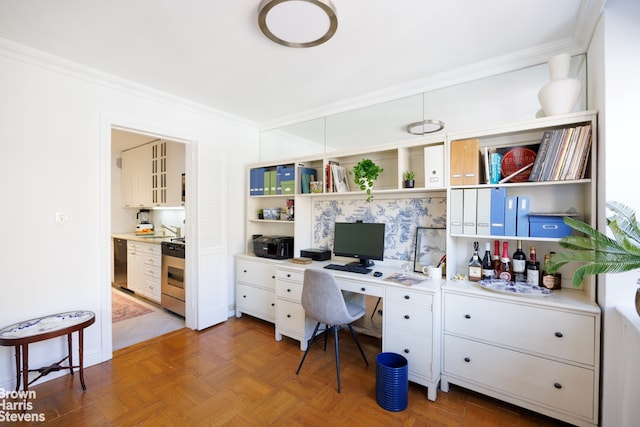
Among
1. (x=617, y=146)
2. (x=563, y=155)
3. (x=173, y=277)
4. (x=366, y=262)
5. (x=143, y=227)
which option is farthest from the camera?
(x=143, y=227)

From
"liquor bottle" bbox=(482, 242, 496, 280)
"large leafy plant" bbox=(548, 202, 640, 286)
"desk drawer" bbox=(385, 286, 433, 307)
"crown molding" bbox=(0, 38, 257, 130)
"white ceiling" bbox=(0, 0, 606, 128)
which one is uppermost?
"white ceiling" bbox=(0, 0, 606, 128)

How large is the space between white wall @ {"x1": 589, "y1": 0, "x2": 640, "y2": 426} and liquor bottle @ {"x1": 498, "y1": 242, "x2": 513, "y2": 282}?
1.73 feet

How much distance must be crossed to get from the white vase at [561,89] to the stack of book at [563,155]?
5.7 inches

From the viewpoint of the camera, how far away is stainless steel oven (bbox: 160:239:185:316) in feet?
11.6

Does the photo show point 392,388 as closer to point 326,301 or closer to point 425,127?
point 326,301

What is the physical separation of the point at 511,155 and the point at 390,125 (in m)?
1.13

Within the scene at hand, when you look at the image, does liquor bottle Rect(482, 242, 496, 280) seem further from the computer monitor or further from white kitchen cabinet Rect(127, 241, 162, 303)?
white kitchen cabinet Rect(127, 241, 162, 303)

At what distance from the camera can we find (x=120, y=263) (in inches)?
199

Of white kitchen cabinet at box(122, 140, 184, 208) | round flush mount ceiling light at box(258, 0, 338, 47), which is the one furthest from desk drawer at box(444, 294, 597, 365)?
white kitchen cabinet at box(122, 140, 184, 208)

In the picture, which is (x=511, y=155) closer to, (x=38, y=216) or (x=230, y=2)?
(x=230, y=2)

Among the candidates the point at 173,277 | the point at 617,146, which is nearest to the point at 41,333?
the point at 173,277

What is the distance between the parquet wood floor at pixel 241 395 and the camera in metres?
1.88

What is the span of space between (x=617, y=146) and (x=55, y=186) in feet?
12.7

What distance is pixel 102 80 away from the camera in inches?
100
